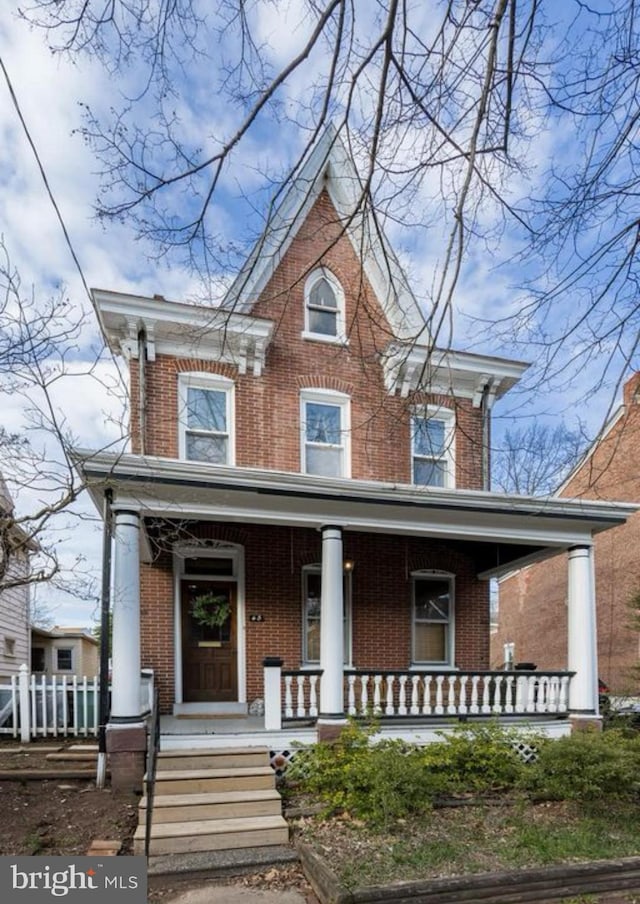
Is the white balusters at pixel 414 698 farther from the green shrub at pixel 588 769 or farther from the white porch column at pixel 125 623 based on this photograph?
the white porch column at pixel 125 623

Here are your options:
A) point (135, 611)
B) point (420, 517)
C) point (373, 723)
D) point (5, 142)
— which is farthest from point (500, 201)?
point (373, 723)

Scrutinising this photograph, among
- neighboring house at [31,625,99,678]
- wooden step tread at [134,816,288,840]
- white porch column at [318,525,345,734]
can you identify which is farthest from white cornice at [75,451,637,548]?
neighboring house at [31,625,99,678]

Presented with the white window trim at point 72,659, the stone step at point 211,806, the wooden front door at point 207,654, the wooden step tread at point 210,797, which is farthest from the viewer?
the white window trim at point 72,659

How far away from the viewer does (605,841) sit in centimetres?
532

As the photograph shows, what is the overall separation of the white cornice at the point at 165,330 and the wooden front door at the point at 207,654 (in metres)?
3.81

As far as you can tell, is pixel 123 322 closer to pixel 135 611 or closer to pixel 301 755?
pixel 135 611

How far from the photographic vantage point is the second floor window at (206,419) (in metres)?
9.62

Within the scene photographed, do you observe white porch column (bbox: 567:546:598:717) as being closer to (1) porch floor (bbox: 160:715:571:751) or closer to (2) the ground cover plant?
(1) porch floor (bbox: 160:715:571:751)

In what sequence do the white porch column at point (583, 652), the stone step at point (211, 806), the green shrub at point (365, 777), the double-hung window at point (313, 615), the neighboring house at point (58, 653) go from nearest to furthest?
the stone step at point (211, 806), the green shrub at point (365, 777), the white porch column at point (583, 652), the double-hung window at point (313, 615), the neighboring house at point (58, 653)

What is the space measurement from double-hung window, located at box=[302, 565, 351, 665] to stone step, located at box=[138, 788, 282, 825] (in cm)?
369

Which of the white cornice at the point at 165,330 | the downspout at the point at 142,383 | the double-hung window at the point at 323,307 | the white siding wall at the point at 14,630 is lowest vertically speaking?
the white siding wall at the point at 14,630

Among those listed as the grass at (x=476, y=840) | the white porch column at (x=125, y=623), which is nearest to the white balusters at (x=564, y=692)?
the grass at (x=476, y=840)

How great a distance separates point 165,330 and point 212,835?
7.10 m

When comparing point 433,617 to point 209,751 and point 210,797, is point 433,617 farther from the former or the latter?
point 210,797
